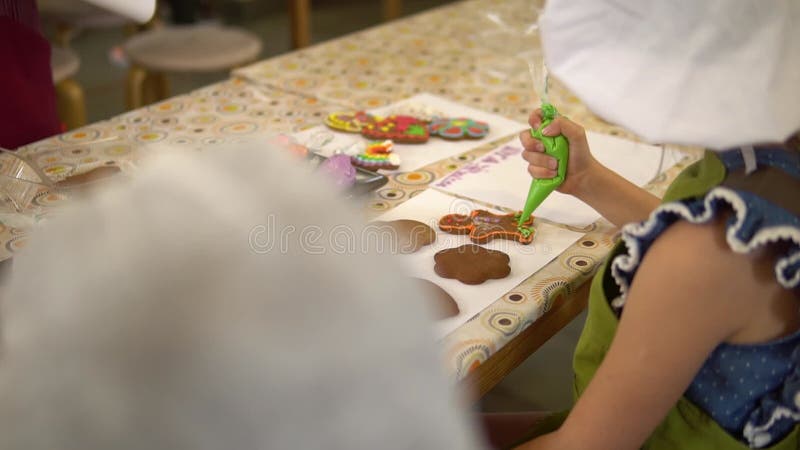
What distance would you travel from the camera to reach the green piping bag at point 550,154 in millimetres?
974

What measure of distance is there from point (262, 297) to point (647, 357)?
0.45 m

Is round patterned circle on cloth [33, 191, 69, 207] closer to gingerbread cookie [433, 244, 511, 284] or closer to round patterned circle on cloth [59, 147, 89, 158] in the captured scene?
round patterned circle on cloth [59, 147, 89, 158]

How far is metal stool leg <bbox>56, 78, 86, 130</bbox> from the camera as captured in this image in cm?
217

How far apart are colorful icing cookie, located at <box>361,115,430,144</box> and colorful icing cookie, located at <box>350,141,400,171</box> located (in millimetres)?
59

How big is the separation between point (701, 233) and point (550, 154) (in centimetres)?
34

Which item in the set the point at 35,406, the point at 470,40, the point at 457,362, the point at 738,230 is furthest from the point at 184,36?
the point at 35,406

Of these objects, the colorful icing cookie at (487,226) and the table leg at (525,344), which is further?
the colorful icing cookie at (487,226)

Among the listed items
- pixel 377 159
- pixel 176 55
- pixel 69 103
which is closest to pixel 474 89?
pixel 377 159

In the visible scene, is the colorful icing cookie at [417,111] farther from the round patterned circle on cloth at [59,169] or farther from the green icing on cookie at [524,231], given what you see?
the round patterned circle on cloth at [59,169]

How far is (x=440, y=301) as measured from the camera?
2.74 ft

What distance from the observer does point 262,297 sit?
0.32m

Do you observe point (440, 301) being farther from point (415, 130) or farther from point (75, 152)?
point (75, 152)

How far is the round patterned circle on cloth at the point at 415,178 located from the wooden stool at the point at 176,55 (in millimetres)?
1312

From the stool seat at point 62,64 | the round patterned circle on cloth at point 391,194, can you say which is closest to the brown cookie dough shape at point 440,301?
the round patterned circle on cloth at point 391,194
